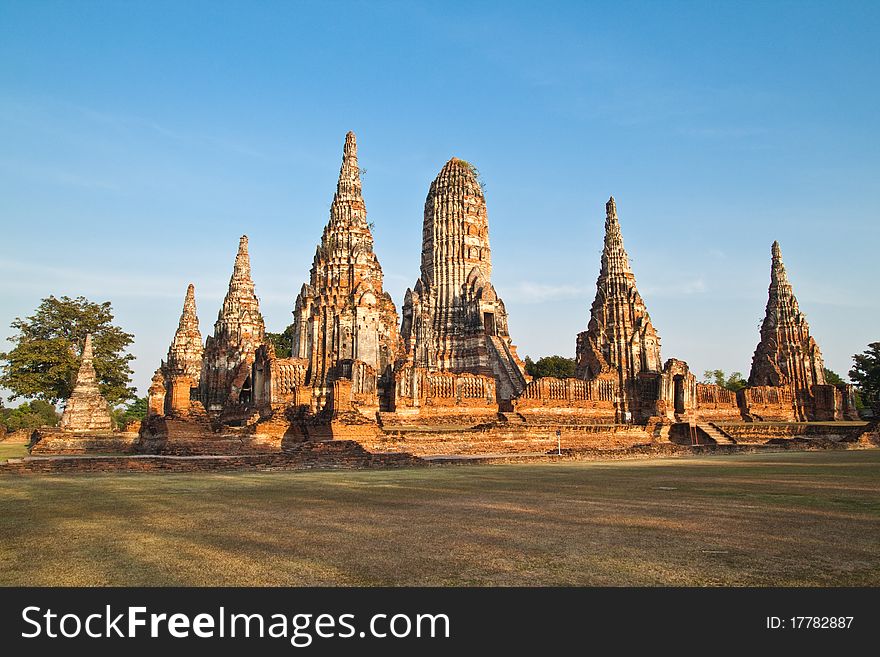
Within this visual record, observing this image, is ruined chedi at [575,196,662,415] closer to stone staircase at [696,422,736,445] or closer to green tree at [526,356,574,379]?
stone staircase at [696,422,736,445]

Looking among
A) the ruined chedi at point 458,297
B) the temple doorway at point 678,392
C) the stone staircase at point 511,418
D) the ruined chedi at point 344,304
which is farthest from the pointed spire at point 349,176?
the temple doorway at point 678,392

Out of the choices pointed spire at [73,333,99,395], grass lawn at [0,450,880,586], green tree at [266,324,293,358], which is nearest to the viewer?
grass lawn at [0,450,880,586]

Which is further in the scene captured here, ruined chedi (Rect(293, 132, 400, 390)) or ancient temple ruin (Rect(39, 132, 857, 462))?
ruined chedi (Rect(293, 132, 400, 390))

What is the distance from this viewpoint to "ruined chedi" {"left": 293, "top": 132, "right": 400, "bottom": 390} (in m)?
33.2

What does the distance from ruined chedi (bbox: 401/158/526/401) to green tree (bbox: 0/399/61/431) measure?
1071 inches

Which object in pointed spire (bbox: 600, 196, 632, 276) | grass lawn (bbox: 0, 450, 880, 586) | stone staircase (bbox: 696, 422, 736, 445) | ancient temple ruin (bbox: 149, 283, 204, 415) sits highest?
pointed spire (bbox: 600, 196, 632, 276)

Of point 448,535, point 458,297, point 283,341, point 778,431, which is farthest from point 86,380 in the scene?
point 283,341

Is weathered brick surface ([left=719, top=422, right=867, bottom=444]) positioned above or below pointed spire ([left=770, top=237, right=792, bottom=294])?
below

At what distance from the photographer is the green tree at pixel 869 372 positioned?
181 ft

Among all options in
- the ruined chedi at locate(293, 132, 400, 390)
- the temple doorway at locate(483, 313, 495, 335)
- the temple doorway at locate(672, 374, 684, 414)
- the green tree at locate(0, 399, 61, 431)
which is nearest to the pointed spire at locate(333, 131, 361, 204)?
the ruined chedi at locate(293, 132, 400, 390)

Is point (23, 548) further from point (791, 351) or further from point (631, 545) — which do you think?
point (791, 351)

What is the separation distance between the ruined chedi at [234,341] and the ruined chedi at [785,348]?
36.4 meters

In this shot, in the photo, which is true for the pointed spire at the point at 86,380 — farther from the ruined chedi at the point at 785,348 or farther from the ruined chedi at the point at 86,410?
the ruined chedi at the point at 785,348

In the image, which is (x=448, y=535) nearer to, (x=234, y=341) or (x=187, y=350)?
(x=234, y=341)
